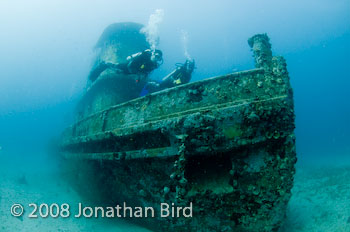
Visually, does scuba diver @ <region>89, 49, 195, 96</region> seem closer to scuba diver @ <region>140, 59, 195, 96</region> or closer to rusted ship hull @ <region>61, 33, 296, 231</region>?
scuba diver @ <region>140, 59, 195, 96</region>

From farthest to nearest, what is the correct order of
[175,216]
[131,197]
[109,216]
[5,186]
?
[5,186], [109,216], [131,197], [175,216]

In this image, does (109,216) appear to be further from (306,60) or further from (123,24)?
(306,60)

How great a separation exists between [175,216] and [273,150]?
1780mm

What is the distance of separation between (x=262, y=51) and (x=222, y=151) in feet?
6.28

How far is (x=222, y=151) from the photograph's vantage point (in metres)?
3.08

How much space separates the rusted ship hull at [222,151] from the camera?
9.86ft

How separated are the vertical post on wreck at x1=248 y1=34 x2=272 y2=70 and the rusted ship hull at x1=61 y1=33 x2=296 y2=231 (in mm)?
19

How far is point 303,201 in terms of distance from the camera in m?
5.86

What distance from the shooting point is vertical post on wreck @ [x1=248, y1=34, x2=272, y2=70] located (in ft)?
11.8

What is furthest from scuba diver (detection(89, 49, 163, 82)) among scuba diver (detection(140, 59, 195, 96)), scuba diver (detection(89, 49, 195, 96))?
scuba diver (detection(140, 59, 195, 96))

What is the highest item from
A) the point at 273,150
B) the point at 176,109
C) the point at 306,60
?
the point at 306,60

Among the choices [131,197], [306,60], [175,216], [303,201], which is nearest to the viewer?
[175,216]

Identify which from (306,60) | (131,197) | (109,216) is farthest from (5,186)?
(306,60)

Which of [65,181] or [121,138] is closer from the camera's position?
[121,138]
